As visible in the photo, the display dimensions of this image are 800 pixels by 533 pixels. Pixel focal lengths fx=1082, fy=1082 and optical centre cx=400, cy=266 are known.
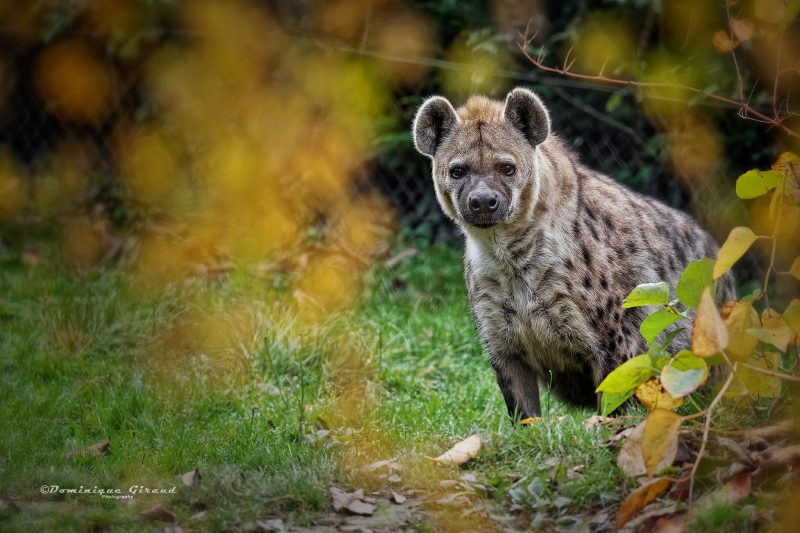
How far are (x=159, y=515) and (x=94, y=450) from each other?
3.62 ft

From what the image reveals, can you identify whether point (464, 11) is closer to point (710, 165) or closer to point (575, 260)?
point (710, 165)

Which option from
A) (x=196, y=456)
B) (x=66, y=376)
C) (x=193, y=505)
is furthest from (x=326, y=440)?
(x=66, y=376)

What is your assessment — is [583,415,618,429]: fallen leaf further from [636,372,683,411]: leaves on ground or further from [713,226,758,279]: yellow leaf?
[713,226,758,279]: yellow leaf

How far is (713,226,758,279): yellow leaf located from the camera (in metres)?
3.40

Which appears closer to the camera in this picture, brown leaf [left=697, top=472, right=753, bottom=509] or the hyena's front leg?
brown leaf [left=697, top=472, right=753, bottom=509]

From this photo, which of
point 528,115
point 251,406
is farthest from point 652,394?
point 251,406

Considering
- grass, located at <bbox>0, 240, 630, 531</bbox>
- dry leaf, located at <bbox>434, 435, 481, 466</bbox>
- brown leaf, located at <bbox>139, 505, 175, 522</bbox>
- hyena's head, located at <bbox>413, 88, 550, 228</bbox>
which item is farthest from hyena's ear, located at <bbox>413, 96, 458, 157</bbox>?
brown leaf, located at <bbox>139, 505, 175, 522</bbox>

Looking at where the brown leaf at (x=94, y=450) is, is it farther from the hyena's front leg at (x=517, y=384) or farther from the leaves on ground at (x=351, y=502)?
the hyena's front leg at (x=517, y=384)

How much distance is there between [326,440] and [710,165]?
3.65 m

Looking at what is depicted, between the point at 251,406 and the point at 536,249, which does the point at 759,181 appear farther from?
the point at 251,406

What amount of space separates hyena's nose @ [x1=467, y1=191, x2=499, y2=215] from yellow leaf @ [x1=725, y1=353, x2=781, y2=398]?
1.28 m

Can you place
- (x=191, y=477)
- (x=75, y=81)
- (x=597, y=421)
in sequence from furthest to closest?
1. (x=75, y=81)
2. (x=597, y=421)
3. (x=191, y=477)

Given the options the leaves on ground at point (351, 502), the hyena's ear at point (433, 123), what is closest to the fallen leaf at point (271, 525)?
the leaves on ground at point (351, 502)

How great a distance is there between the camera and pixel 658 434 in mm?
3213
